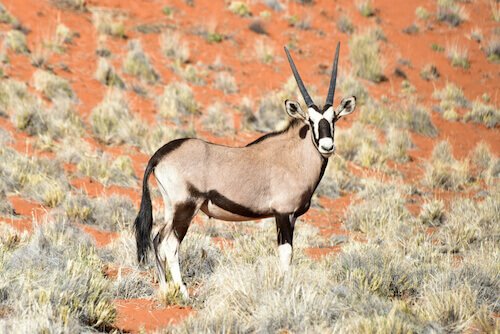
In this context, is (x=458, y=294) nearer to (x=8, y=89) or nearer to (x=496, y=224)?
(x=496, y=224)

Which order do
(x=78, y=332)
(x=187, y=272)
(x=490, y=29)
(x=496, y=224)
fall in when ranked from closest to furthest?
(x=78, y=332)
(x=187, y=272)
(x=496, y=224)
(x=490, y=29)

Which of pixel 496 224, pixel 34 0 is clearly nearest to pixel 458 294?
pixel 496 224

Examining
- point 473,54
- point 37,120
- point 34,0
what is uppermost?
point 34,0

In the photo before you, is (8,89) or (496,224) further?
(8,89)

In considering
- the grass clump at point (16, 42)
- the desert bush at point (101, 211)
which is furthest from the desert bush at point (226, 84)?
the desert bush at point (101, 211)

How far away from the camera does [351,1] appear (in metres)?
27.6

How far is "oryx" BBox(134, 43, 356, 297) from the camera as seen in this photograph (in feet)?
20.7

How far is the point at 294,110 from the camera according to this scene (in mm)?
6938

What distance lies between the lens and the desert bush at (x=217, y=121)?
642 inches

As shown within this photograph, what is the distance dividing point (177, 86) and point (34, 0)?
670cm

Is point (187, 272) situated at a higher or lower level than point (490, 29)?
lower

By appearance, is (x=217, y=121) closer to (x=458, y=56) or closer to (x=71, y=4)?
(x=71, y=4)

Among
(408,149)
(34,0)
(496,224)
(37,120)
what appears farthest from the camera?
(34,0)

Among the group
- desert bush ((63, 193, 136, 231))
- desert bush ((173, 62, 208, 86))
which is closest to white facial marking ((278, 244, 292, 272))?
desert bush ((63, 193, 136, 231))
